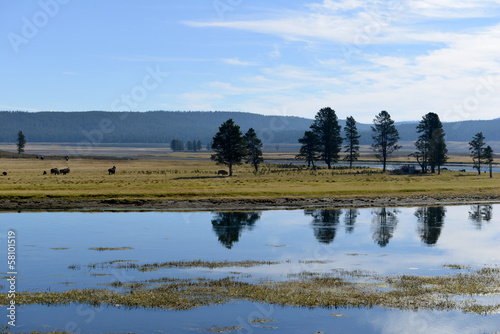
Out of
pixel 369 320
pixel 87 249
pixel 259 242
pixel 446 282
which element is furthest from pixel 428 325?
pixel 87 249

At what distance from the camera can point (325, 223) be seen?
44.2 meters

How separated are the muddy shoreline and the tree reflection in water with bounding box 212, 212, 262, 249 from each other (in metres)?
4.00

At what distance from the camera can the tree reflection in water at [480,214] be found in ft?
151

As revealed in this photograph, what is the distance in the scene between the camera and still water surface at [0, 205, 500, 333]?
19.0m

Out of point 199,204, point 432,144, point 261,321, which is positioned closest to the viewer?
point 261,321

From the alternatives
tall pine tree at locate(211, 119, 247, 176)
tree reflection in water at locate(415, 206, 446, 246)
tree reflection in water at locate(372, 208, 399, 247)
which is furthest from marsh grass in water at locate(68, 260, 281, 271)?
tall pine tree at locate(211, 119, 247, 176)

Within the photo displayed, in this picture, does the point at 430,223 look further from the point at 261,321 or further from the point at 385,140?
the point at 385,140

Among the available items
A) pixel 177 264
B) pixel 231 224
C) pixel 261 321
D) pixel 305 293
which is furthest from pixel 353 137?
pixel 261 321

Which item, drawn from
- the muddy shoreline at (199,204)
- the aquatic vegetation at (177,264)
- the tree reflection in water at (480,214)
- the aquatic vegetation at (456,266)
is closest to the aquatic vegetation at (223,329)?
the aquatic vegetation at (177,264)

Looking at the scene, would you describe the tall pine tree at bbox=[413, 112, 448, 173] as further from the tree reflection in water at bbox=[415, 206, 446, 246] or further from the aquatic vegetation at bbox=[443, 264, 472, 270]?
the aquatic vegetation at bbox=[443, 264, 472, 270]

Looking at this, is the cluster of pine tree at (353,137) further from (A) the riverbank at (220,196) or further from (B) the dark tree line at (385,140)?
(A) the riverbank at (220,196)

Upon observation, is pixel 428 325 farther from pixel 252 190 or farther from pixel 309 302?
pixel 252 190

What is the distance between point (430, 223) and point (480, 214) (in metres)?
9.83

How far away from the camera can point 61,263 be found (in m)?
28.1
